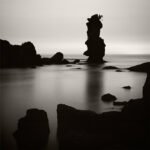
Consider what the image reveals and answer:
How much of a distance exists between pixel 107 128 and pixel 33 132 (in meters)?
3.37

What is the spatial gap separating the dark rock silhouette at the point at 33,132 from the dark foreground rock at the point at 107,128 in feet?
2.49

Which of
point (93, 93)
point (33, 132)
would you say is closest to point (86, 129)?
point (33, 132)

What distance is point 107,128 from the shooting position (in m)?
11.5

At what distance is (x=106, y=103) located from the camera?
2031 cm

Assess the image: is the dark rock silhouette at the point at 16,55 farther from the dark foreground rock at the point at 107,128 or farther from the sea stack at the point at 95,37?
the dark foreground rock at the point at 107,128

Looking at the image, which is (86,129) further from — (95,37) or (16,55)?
(95,37)

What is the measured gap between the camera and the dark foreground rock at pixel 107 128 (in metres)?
10.5

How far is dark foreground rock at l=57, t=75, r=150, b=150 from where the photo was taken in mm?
10547

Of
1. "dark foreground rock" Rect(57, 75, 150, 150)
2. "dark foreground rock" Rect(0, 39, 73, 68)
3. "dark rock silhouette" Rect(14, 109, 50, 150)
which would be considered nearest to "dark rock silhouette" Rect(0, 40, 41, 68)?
"dark foreground rock" Rect(0, 39, 73, 68)

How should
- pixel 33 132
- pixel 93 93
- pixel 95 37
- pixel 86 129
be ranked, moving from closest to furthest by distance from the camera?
pixel 86 129 < pixel 33 132 < pixel 93 93 < pixel 95 37

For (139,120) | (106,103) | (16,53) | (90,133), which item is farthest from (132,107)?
(16,53)

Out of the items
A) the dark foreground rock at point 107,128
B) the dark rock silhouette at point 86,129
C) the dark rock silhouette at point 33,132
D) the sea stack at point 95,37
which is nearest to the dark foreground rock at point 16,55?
the sea stack at point 95,37

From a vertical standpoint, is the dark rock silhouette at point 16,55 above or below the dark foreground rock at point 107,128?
above

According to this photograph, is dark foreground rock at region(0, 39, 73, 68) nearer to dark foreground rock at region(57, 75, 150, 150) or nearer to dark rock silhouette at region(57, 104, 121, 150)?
dark rock silhouette at region(57, 104, 121, 150)
